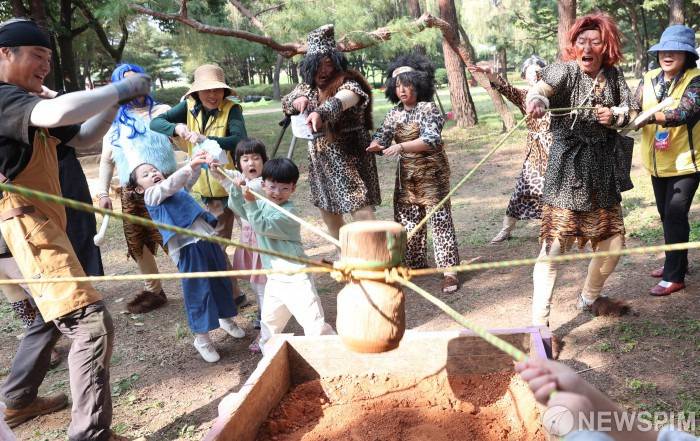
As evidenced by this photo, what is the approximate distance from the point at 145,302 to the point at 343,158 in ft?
6.63

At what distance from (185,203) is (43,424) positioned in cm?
151

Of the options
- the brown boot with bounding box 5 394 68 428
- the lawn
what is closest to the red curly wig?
the lawn

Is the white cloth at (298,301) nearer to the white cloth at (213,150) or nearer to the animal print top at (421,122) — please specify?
the white cloth at (213,150)

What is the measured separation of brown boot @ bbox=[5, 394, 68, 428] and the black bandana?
1.91m

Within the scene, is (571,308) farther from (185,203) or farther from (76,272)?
(76,272)

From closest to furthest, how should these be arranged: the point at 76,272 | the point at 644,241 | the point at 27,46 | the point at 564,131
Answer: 1. the point at 27,46
2. the point at 76,272
3. the point at 564,131
4. the point at 644,241

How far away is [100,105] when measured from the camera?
2086 mm

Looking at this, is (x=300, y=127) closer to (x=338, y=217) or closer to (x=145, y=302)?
(x=338, y=217)

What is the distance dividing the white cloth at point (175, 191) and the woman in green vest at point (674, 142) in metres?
2.90

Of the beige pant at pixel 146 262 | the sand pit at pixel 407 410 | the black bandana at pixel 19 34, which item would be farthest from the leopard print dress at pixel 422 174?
the black bandana at pixel 19 34

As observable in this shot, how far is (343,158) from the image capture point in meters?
4.31

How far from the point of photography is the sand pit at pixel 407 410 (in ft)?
7.26

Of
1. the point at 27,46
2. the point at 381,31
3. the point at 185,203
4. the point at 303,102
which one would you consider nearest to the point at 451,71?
the point at 381,31

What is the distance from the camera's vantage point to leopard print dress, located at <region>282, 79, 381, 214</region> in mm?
4277
